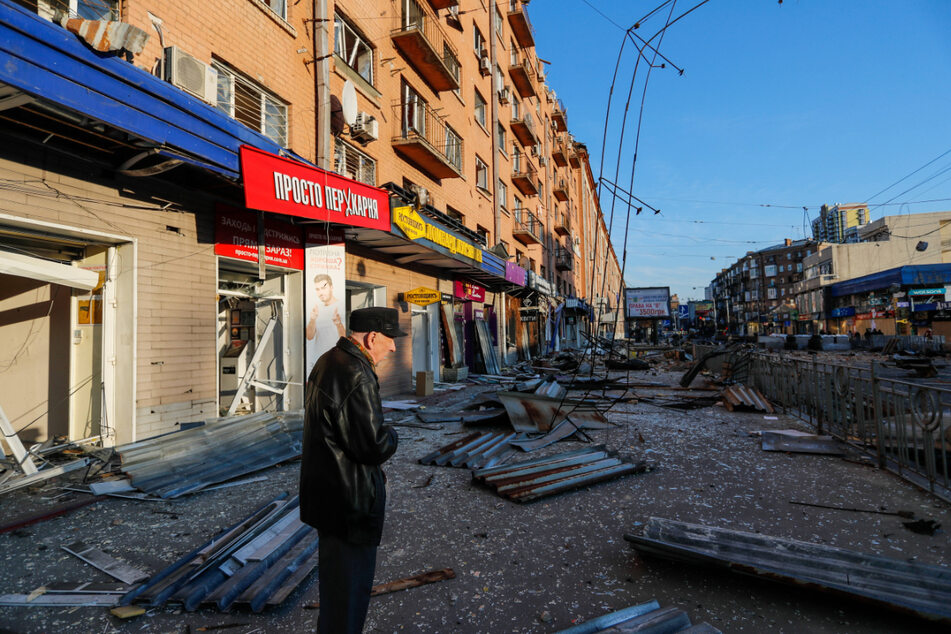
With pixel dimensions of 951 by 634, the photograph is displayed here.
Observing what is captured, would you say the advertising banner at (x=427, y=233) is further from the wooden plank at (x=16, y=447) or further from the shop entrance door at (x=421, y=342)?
the wooden plank at (x=16, y=447)

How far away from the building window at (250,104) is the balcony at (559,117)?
31.9 metres

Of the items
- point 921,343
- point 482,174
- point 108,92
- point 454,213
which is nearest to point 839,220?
point 921,343

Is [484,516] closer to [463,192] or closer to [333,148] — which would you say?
[333,148]

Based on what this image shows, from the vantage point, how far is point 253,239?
27.9ft

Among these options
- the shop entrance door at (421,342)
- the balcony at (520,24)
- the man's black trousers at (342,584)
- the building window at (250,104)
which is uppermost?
the balcony at (520,24)

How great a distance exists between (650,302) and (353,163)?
123 ft

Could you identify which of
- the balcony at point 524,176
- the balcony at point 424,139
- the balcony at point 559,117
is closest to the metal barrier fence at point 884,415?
the balcony at point 424,139

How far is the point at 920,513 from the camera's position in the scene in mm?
4141

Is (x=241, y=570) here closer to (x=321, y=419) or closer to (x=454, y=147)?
(x=321, y=419)

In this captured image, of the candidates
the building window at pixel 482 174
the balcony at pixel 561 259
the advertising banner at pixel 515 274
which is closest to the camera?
the advertising banner at pixel 515 274

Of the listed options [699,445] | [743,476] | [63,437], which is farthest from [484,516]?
[63,437]

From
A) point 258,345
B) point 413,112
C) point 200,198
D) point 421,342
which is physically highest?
point 413,112

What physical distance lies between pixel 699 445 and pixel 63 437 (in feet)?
31.3

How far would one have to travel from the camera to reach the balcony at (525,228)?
83.5 feet
